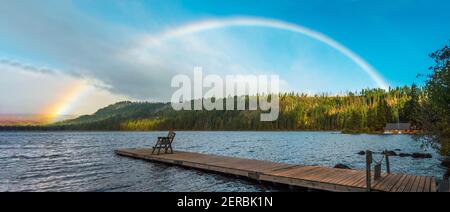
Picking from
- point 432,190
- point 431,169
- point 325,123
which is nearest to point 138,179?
point 432,190

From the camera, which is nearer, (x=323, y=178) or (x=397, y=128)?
(x=323, y=178)

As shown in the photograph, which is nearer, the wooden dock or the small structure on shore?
the wooden dock

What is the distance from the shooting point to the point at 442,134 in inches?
748

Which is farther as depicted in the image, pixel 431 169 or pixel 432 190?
pixel 431 169

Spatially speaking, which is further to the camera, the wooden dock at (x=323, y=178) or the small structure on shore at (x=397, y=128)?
the small structure on shore at (x=397, y=128)

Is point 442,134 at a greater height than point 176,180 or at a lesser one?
greater

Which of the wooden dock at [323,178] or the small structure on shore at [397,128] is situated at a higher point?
the small structure on shore at [397,128]

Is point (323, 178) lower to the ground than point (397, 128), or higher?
lower

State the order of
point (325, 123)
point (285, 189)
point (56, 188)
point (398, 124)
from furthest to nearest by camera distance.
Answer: point (325, 123)
point (398, 124)
point (56, 188)
point (285, 189)

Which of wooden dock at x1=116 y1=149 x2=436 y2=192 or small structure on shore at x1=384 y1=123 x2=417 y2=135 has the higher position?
small structure on shore at x1=384 y1=123 x2=417 y2=135
